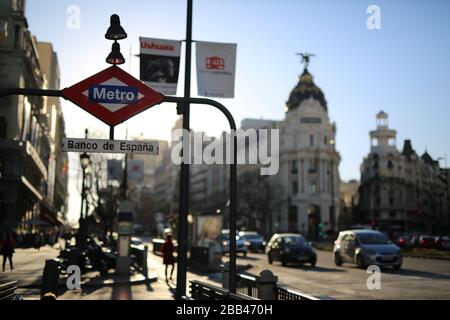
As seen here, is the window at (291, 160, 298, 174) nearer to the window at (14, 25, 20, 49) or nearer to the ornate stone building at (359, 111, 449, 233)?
the ornate stone building at (359, 111, 449, 233)

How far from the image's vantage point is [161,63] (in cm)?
1031

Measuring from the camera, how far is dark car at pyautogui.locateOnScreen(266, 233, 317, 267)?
95.5 feet

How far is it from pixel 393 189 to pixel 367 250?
330 feet

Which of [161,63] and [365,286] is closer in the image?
[161,63]

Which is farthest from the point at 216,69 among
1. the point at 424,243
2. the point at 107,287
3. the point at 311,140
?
the point at 311,140

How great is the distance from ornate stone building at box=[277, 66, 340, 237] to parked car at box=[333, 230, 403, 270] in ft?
284

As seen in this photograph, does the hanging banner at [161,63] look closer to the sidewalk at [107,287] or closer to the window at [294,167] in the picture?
the sidewalk at [107,287]

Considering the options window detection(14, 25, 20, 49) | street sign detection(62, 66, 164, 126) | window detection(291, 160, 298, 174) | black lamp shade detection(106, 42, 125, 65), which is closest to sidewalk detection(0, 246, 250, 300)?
street sign detection(62, 66, 164, 126)

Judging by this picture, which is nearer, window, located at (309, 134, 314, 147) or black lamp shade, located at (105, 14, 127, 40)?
black lamp shade, located at (105, 14, 127, 40)

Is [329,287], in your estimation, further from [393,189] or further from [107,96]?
[393,189]

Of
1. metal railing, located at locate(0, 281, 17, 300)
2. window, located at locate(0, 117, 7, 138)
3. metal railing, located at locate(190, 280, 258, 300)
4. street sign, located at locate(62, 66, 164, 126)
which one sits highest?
window, located at locate(0, 117, 7, 138)

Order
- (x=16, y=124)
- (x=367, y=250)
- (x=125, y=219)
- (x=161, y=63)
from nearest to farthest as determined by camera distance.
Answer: (x=161, y=63) → (x=367, y=250) → (x=125, y=219) → (x=16, y=124)
